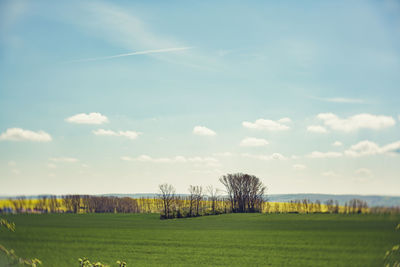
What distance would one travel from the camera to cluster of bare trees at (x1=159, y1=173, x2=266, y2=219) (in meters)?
7.65

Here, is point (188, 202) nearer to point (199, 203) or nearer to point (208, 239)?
point (199, 203)

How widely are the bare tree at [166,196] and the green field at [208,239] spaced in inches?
11.5

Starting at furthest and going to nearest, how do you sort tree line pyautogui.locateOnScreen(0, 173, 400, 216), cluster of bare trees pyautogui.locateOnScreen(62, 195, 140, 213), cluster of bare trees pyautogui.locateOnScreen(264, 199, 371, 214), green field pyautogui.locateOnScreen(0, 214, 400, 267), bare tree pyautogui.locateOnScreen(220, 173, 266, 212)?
cluster of bare trees pyautogui.locateOnScreen(62, 195, 140, 213) < bare tree pyautogui.locateOnScreen(220, 173, 266, 212) < tree line pyautogui.locateOnScreen(0, 173, 400, 216) < green field pyautogui.locateOnScreen(0, 214, 400, 267) < cluster of bare trees pyautogui.locateOnScreen(264, 199, 371, 214)

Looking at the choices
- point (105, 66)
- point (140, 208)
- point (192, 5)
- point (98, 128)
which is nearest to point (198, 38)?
point (192, 5)

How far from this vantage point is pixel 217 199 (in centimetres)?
790

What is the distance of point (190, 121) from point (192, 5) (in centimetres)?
232

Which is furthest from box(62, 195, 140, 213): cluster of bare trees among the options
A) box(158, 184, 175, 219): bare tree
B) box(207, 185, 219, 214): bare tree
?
box(207, 185, 219, 214): bare tree

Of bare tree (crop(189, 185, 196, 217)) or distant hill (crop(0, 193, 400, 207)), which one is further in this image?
bare tree (crop(189, 185, 196, 217))

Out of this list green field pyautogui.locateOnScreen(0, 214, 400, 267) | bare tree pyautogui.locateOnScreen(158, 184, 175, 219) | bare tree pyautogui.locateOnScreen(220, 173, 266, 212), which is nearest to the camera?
green field pyautogui.locateOnScreen(0, 214, 400, 267)

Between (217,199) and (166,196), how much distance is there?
1.18m

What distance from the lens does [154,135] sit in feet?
27.1

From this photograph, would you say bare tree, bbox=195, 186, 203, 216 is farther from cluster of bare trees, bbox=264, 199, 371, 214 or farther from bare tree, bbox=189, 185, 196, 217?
cluster of bare trees, bbox=264, 199, 371, 214

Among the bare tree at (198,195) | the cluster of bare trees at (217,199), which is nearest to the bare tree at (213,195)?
the cluster of bare trees at (217,199)

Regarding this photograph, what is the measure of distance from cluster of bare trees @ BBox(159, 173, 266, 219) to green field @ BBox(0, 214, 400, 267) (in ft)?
0.65
